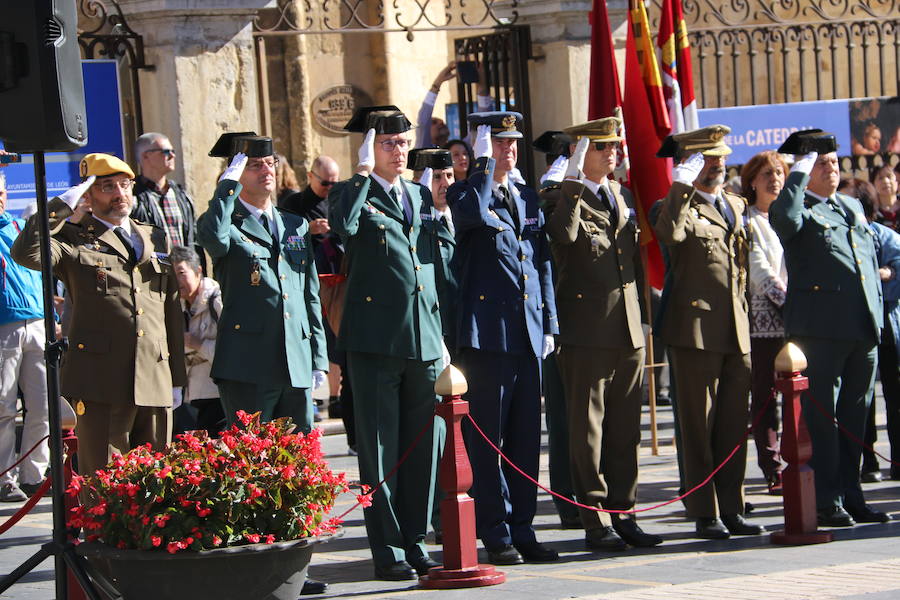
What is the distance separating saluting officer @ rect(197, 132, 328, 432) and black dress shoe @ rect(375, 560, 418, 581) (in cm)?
73

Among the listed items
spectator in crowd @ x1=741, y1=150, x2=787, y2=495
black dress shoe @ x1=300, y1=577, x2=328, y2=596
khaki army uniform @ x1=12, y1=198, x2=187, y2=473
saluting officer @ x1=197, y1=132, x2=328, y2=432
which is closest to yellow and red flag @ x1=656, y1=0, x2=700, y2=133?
spectator in crowd @ x1=741, y1=150, x2=787, y2=495

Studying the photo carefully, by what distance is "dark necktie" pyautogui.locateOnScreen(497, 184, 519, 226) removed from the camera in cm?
788

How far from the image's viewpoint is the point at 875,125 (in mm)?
15398

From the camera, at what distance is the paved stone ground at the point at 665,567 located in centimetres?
677

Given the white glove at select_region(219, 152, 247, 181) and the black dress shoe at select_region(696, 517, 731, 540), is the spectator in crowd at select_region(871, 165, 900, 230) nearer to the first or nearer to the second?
the black dress shoe at select_region(696, 517, 731, 540)

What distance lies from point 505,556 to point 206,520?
1974mm

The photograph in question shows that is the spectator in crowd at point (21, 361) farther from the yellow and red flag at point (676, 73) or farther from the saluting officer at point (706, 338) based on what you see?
the yellow and red flag at point (676, 73)

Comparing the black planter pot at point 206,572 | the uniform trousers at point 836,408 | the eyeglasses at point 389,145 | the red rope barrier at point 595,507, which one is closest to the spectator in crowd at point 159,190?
the eyeglasses at point 389,145

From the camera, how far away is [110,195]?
7926 millimetres

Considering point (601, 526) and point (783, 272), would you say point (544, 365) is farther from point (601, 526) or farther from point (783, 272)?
point (783, 272)

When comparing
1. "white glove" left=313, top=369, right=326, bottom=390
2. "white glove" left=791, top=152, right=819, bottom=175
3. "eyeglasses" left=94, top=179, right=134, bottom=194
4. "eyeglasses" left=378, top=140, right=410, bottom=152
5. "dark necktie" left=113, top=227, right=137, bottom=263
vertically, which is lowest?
"white glove" left=313, top=369, right=326, bottom=390

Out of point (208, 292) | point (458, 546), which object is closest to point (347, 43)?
point (208, 292)

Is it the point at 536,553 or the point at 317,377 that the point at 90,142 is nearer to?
the point at 317,377

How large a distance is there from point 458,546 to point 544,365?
1.95m
